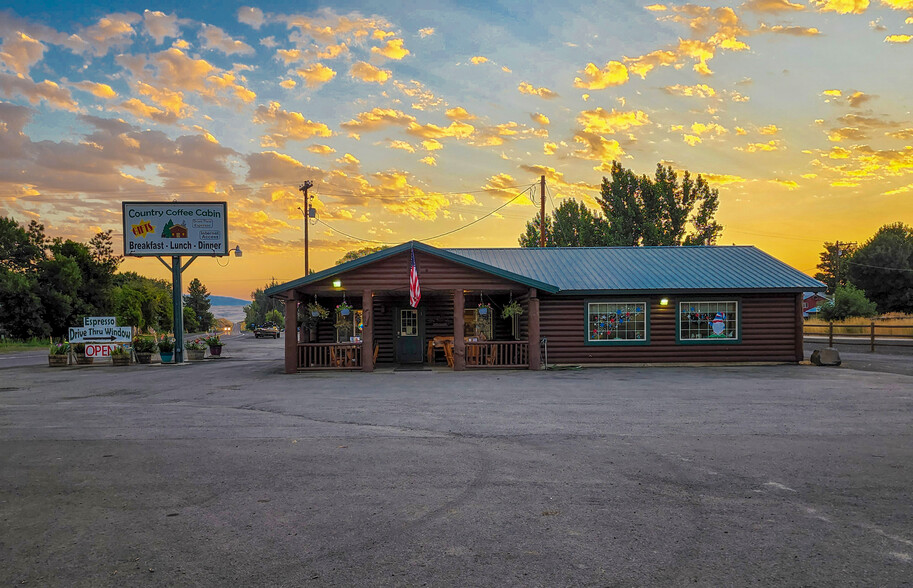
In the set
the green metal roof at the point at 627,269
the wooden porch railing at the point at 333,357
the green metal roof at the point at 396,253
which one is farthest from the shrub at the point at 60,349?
the green metal roof at the point at 396,253

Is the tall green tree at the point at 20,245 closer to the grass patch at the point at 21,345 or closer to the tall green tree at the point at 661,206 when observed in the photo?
the grass patch at the point at 21,345

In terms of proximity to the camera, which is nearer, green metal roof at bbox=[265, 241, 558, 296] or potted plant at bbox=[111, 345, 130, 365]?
green metal roof at bbox=[265, 241, 558, 296]

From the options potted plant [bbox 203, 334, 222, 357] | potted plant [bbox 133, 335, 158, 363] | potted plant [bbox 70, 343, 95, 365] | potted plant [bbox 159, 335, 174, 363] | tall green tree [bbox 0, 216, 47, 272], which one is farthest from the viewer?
tall green tree [bbox 0, 216, 47, 272]

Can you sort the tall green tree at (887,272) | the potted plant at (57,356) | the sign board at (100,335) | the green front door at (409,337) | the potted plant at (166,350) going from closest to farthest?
the green front door at (409,337), the potted plant at (57,356), the sign board at (100,335), the potted plant at (166,350), the tall green tree at (887,272)

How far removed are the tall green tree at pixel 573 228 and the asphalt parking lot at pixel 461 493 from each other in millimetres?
43032

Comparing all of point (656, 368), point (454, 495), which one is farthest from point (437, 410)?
point (656, 368)

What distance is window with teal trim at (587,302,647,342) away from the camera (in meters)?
21.0

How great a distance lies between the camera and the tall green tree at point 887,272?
57.8 metres

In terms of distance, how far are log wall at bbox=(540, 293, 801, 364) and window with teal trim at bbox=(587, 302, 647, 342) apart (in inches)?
9.9

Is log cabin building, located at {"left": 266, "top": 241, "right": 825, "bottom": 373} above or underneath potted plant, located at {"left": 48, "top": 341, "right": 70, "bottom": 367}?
above

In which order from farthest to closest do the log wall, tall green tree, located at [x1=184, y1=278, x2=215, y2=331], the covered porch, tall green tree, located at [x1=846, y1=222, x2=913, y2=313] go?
tall green tree, located at [x1=184, y1=278, x2=215, y2=331] < tall green tree, located at [x1=846, y1=222, x2=913, y2=313] < the log wall < the covered porch

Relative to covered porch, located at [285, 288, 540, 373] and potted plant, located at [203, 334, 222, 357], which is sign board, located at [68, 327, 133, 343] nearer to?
potted plant, located at [203, 334, 222, 357]

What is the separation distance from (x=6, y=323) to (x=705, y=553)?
50285 millimetres

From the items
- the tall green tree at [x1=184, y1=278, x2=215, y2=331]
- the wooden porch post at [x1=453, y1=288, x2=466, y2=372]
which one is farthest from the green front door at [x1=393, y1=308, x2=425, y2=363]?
the tall green tree at [x1=184, y1=278, x2=215, y2=331]
